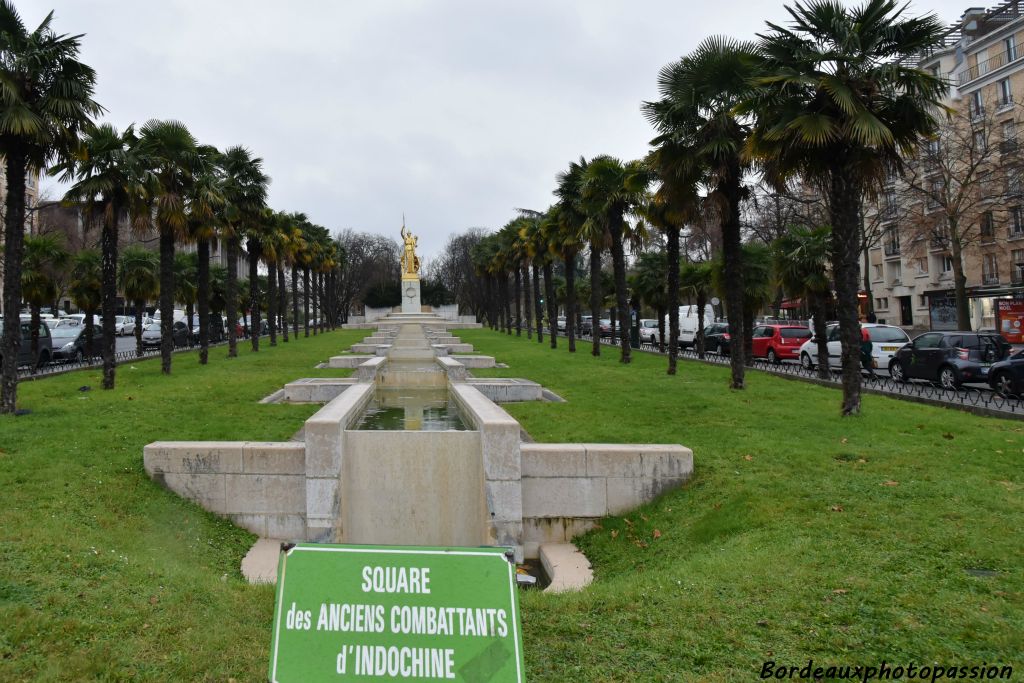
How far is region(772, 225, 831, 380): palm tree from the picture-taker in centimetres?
2267

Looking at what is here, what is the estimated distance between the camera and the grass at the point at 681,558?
14.1 feet

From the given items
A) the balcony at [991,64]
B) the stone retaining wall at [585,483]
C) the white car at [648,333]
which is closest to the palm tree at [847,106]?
the stone retaining wall at [585,483]

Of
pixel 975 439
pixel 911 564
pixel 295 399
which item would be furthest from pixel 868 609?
pixel 295 399

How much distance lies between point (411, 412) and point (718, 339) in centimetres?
2308

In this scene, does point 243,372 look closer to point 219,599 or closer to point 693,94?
point 693,94

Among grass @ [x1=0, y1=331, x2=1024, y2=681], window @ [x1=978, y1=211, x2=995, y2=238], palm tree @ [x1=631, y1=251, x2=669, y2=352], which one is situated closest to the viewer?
grass @ [x1=0, y1=331, x2=1024, y2=681]

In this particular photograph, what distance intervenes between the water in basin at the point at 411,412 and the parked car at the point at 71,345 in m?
15.5

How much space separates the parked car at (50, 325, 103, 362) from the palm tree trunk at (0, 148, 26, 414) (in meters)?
17.0

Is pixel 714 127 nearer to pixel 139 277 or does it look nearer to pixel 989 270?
pixel 139 277

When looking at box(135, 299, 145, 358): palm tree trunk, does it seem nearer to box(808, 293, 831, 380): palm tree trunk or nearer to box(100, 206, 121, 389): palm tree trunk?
box(100, 206, 121, 389): palm tree trunk

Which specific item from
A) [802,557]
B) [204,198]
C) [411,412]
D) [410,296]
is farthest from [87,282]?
[410,296]

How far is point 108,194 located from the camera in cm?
1625

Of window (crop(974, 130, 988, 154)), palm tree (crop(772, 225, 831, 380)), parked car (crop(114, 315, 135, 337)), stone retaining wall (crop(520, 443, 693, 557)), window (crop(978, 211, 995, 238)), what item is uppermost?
window (crop(974, 130, 988, 154))

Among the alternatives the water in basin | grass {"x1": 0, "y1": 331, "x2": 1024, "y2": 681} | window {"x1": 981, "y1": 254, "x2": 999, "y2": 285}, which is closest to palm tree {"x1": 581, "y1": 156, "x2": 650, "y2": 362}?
the water in basin
